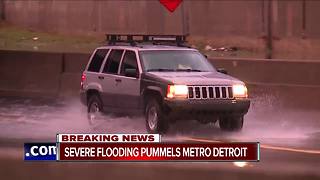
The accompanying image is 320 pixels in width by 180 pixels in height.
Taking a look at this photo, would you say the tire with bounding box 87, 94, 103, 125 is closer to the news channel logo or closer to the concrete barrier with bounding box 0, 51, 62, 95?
the news channel logo

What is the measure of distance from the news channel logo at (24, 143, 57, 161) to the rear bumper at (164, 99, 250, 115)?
3.96 m

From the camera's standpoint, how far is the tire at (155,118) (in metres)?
12.2

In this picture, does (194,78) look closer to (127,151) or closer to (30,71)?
(127,151)

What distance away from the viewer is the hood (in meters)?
12.1

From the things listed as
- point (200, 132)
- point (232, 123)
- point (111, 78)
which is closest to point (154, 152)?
point (232, 123)

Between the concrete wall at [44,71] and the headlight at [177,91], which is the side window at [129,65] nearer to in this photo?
the headlight at [177,91]

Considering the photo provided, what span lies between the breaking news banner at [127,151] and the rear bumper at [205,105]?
3.38 meters

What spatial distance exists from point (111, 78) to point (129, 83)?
760 millimetres

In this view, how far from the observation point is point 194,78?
40.4 feet

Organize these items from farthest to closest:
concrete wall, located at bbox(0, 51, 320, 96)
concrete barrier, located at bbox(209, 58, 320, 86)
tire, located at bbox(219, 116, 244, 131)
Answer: concrete wall, located at bbox(0, 51, 320, 96) → concrete barrier, located at bbox(209, 58, 320, 86) → tire, located at bbox(219, 116, 244, 131)

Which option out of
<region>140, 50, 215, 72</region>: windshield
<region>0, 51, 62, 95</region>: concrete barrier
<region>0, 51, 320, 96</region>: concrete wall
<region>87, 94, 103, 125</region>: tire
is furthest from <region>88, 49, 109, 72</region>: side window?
<region>0, 51, 62, 95</region>: concrete barrier

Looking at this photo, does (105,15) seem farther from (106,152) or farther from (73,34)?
(106,152)

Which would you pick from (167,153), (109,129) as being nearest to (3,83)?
(109,129)

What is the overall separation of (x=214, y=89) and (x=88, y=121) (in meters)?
3.56
